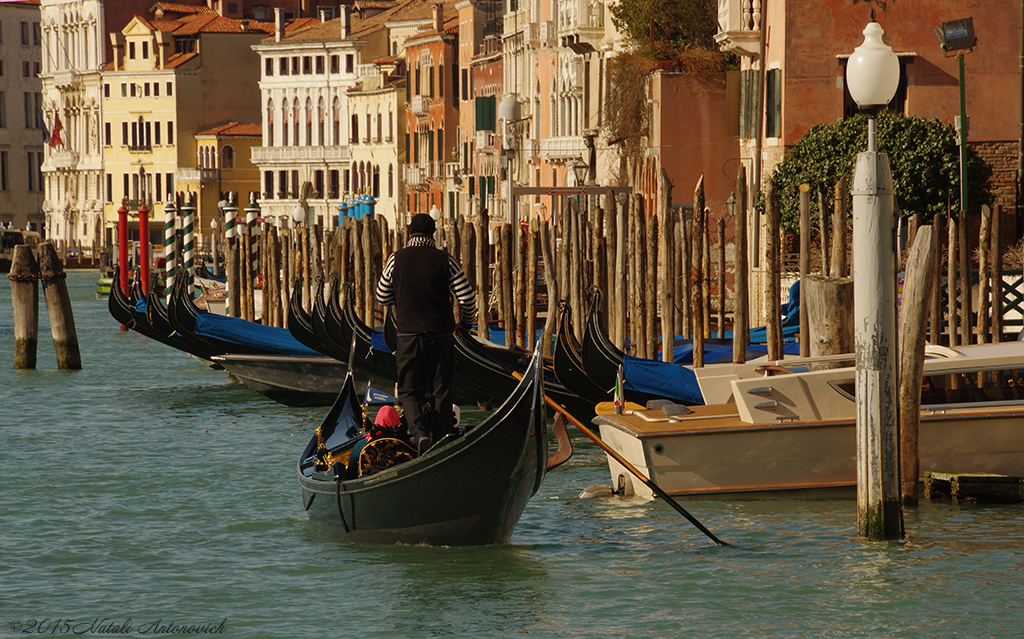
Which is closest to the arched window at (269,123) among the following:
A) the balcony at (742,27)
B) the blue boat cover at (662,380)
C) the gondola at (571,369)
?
the balcony at (742,27)

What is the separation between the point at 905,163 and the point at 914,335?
8649mm

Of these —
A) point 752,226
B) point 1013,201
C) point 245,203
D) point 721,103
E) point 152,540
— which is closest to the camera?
point 152,540

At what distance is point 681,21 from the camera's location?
74.1 ft

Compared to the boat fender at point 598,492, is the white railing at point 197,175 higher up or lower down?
higher up

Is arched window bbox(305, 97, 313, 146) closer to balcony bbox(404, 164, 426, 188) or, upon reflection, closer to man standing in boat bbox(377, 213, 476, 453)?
balcony bbox(404, 164, 426, 188)

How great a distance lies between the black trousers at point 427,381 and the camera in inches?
312

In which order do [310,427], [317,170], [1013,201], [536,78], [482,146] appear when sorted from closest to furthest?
[310,427]
[1013,201]
[536,78]
[482,146]
[317,170]

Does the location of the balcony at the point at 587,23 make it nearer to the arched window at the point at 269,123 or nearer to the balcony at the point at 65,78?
the arched window at the point at 269,123

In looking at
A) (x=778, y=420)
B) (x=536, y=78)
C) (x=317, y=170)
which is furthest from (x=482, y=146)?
(x=778, y=420)

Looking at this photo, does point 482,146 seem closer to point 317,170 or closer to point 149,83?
point 317,170

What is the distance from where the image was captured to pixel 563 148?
3164cm

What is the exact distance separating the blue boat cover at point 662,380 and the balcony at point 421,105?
38.3 meters

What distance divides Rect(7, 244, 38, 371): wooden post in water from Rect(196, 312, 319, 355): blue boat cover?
8.55ft

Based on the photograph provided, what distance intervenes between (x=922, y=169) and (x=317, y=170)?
4347 centimetres
